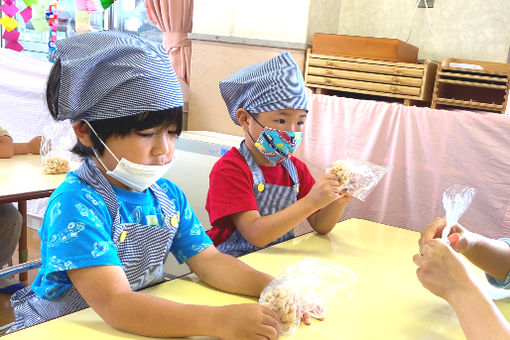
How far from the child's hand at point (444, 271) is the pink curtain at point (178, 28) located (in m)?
2.70

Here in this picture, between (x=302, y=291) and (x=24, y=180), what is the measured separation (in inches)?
65.0

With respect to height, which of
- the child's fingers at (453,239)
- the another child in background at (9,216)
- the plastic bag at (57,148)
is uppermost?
the child's fingers at (453,239)

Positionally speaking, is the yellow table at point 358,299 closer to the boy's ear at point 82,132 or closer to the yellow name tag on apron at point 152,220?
the yellow name tag on apron at point 152,220

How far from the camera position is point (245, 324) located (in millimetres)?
947

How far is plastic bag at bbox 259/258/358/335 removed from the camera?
3.30 ft

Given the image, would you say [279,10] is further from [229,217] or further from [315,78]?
[229,217]

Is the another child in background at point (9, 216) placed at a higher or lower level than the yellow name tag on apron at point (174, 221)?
lower

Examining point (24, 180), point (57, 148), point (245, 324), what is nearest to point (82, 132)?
point (245, 324)

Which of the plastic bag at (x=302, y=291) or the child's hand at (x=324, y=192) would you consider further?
the child's hand at (x=324, y=192)

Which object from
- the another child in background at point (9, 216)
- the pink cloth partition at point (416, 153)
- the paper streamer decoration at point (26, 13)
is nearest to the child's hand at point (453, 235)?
the pink cloth partition at point (416, 153)

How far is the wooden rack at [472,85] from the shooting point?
2281 millimetres

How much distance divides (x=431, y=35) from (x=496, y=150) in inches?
35.2

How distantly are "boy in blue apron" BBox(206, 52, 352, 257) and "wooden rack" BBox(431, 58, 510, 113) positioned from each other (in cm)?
94

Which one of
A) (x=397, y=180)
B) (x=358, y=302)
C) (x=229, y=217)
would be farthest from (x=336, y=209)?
(x=397, y=180)
